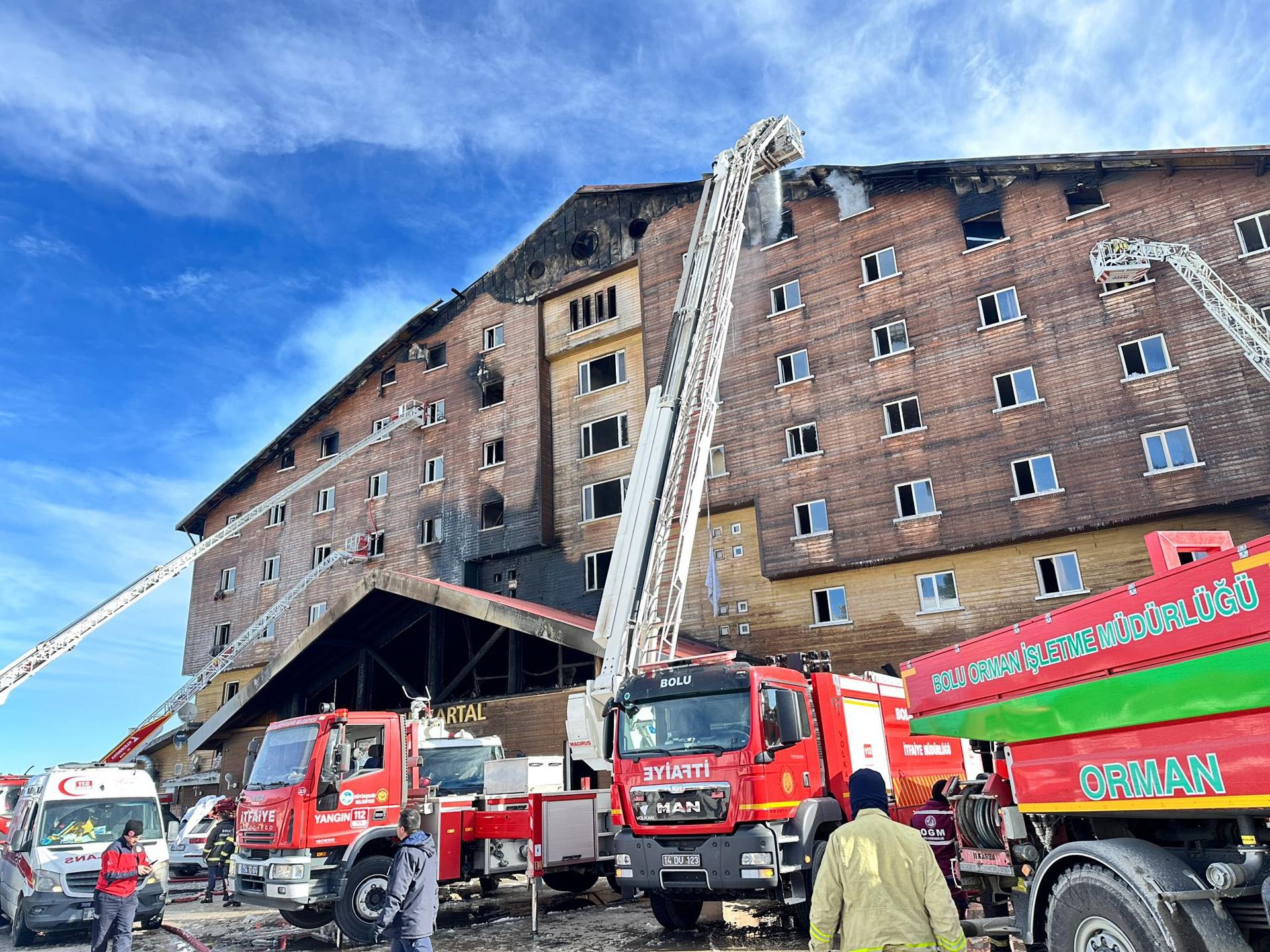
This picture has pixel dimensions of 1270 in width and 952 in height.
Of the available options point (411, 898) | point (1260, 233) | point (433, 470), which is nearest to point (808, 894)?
point (411, 898)

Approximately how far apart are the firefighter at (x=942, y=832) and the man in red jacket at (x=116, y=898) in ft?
30.1

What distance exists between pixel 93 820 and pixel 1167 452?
23.1 m

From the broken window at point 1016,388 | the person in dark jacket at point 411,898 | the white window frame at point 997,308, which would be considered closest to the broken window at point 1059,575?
the broken window at point 1016,388

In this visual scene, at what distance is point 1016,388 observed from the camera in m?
21.2

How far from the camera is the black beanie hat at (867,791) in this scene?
4.71 m

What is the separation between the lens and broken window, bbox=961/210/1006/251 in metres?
22.8

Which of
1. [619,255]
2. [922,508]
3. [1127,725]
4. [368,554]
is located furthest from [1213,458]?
[368,554]

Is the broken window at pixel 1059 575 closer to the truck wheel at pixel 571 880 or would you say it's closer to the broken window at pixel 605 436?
the truck wheel at pixel 571 880

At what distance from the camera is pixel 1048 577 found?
792 inches

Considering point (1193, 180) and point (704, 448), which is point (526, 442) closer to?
point (704, 448)

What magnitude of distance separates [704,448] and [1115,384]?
35.7 feet

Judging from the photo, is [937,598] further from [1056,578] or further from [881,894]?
[881,894]

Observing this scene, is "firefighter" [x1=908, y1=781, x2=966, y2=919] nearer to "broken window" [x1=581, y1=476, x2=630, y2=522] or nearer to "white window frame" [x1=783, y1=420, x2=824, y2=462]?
"white window frame" [x1=783, y1=420, x2=824, y2=462]

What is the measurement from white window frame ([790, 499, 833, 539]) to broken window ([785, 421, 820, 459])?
4.75 feet
